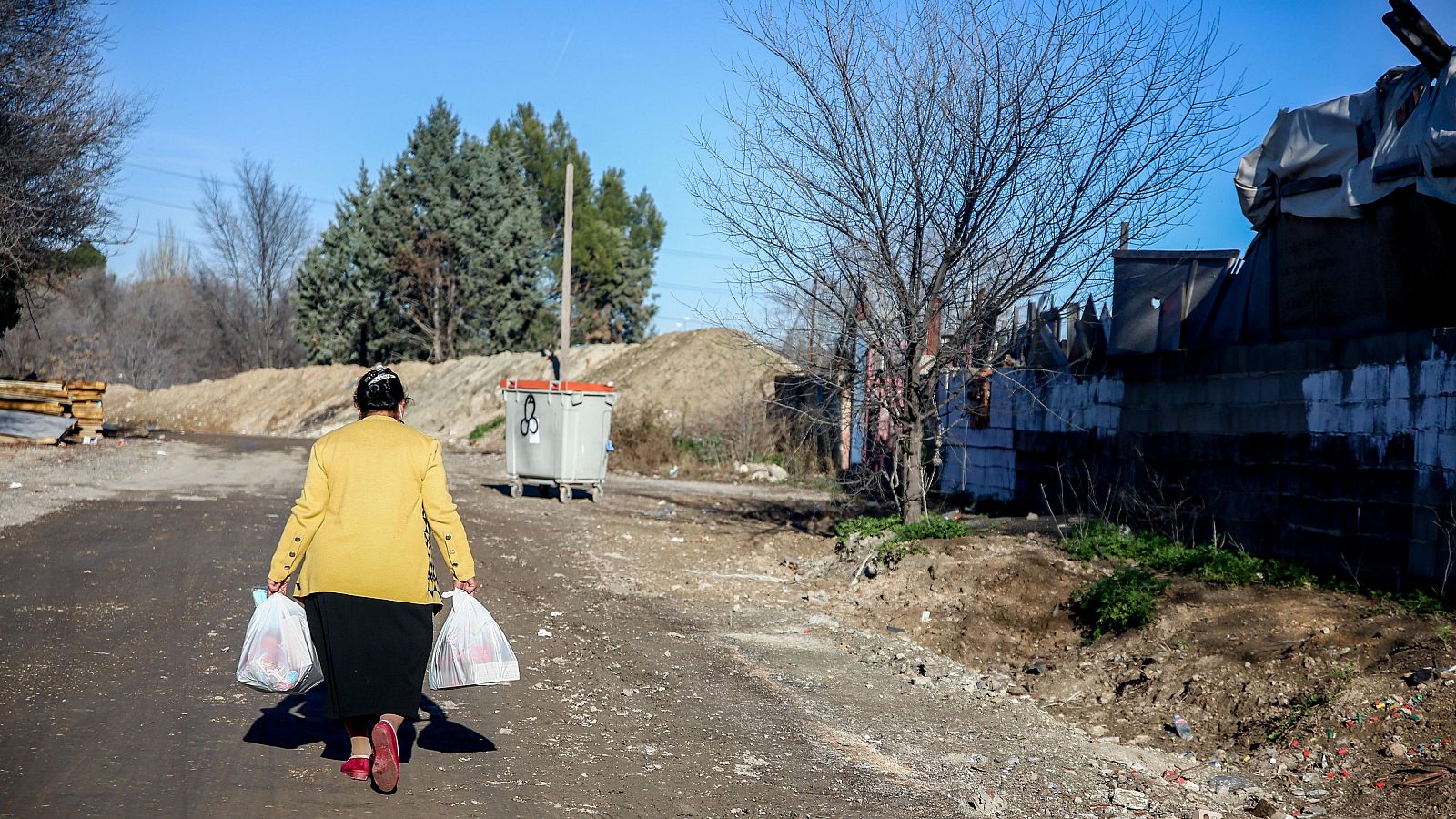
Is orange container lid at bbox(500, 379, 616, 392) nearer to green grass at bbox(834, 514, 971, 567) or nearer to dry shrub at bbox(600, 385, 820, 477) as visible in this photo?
green grass at bbox(834, 514, 971, 567)

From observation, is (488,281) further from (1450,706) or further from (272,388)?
(1450,706)

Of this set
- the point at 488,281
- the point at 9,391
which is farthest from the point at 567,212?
the point at 488,281

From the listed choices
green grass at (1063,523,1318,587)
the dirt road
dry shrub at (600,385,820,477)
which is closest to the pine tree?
dry shrub at (600,385,820,477)

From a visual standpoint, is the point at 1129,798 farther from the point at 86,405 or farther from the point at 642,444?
the point at 86,405

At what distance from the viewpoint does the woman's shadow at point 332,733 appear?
4895 millimetres

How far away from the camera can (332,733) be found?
16.8 feet

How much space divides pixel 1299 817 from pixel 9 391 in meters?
23.5

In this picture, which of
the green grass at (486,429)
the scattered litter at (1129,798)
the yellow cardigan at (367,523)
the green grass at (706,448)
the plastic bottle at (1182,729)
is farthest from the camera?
the green grass at (486,429)

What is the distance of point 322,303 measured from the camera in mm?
49906

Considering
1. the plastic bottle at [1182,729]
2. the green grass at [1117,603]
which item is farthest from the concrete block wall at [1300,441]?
the plastic bottle at [1182,729]

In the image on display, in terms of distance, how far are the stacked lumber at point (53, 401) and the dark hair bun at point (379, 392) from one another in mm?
20210

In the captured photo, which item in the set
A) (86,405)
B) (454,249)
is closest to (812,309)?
(86,405)

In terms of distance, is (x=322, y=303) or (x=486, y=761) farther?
(x=322, y=303)

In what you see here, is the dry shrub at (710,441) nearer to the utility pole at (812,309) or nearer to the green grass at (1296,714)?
the utility pole at (812,309)
